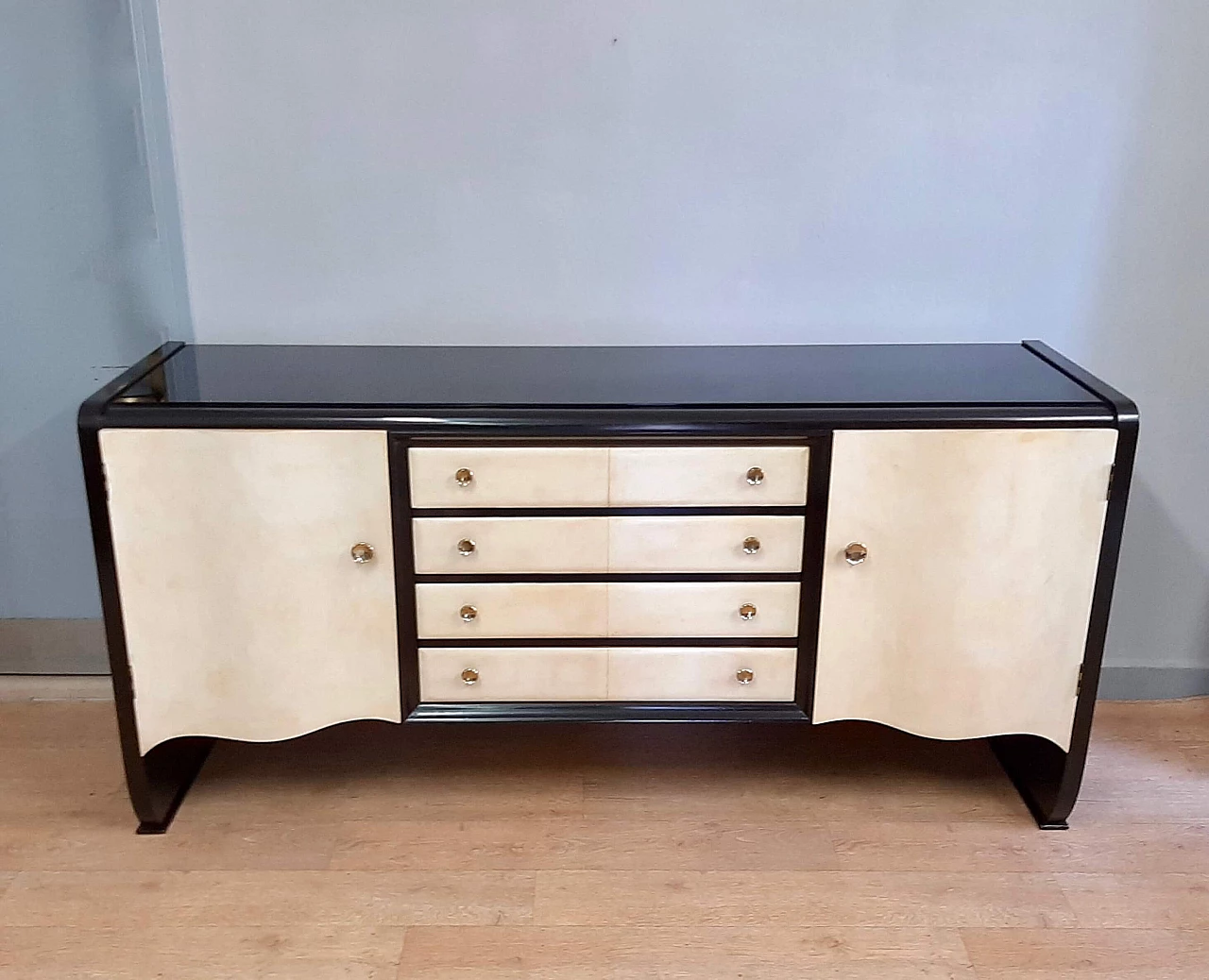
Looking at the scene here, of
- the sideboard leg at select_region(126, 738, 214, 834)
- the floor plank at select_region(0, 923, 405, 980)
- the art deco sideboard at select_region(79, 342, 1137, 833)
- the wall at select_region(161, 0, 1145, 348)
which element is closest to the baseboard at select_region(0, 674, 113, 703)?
the sideboard leg at select_region(126, 738, 214, 834)

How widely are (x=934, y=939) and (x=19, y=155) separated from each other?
193 cm

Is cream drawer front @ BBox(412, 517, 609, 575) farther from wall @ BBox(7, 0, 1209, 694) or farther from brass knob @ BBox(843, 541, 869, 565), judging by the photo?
wall @ BBox(7, 0, 1209, 694)

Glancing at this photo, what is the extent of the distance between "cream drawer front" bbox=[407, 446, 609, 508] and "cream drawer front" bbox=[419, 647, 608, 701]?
239 mm

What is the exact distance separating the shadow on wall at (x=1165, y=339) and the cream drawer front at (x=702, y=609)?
0.81 metres

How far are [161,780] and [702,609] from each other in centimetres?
93

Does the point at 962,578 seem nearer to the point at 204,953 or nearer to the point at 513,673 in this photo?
the point at 513,673

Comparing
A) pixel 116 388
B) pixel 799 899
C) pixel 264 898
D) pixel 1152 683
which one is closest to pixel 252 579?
pixel 116 388

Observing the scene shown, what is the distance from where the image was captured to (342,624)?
1.56 m

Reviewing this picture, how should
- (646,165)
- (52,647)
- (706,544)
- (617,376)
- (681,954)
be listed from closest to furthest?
(681,954)
(706,544)
(617,376)
(646,165)
(52,647)

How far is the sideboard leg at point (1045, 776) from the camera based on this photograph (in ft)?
5.42

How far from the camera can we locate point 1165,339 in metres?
1.87

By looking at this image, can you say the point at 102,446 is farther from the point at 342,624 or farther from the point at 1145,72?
the point at 1145,72

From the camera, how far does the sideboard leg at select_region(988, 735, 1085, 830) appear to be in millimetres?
1652

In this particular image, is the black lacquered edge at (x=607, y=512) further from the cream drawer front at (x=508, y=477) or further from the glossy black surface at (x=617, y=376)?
the glossy black surface at (x=617, y=376)
